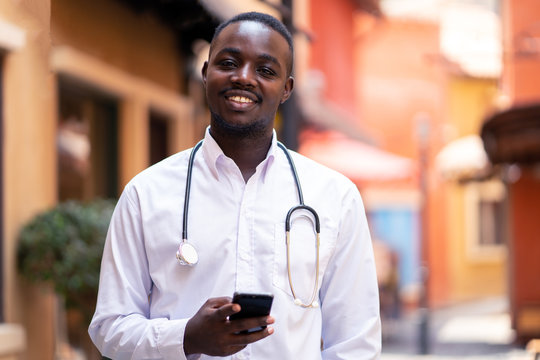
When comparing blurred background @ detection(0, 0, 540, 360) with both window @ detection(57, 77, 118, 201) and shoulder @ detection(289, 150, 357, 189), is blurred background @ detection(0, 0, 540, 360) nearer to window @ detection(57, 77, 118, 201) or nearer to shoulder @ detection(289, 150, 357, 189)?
window @ detection(57, 77, 118, 201)

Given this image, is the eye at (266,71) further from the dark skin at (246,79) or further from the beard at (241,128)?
the beard at (241,128)

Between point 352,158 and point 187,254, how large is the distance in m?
10.8

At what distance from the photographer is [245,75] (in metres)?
2.08

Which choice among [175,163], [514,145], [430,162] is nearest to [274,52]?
[175,163]

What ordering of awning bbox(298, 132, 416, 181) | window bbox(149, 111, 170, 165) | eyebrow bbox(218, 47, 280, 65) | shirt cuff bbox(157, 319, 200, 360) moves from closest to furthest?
shirt cuff bbox(157, 319, 200, 360)
eyebrow bbox(218, 47, 280, 65)
window bbox(149, 111, 170, 165)
awning bbox(298, 132, 416, 181)

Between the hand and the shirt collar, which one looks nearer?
the hand

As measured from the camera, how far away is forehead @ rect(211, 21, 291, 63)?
2.11 meters

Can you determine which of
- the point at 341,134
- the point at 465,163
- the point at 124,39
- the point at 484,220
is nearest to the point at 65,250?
the point at 124,39

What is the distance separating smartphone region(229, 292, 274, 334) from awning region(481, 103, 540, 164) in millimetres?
9528

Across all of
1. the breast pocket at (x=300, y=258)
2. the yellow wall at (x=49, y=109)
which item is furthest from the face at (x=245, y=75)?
the yellow wall at (x=49, y=109)

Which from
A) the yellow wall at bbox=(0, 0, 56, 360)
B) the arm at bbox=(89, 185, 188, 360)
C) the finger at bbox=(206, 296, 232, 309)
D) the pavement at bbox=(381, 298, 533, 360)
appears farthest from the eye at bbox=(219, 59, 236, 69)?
the pavement at bbox=(381, 298, 533, 360)

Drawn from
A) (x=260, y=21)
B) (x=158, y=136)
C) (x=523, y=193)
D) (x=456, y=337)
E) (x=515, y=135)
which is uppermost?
(x=515, y=135)

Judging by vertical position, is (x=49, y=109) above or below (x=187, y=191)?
above

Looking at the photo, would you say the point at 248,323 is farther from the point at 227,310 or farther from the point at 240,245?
the point at 240,245
